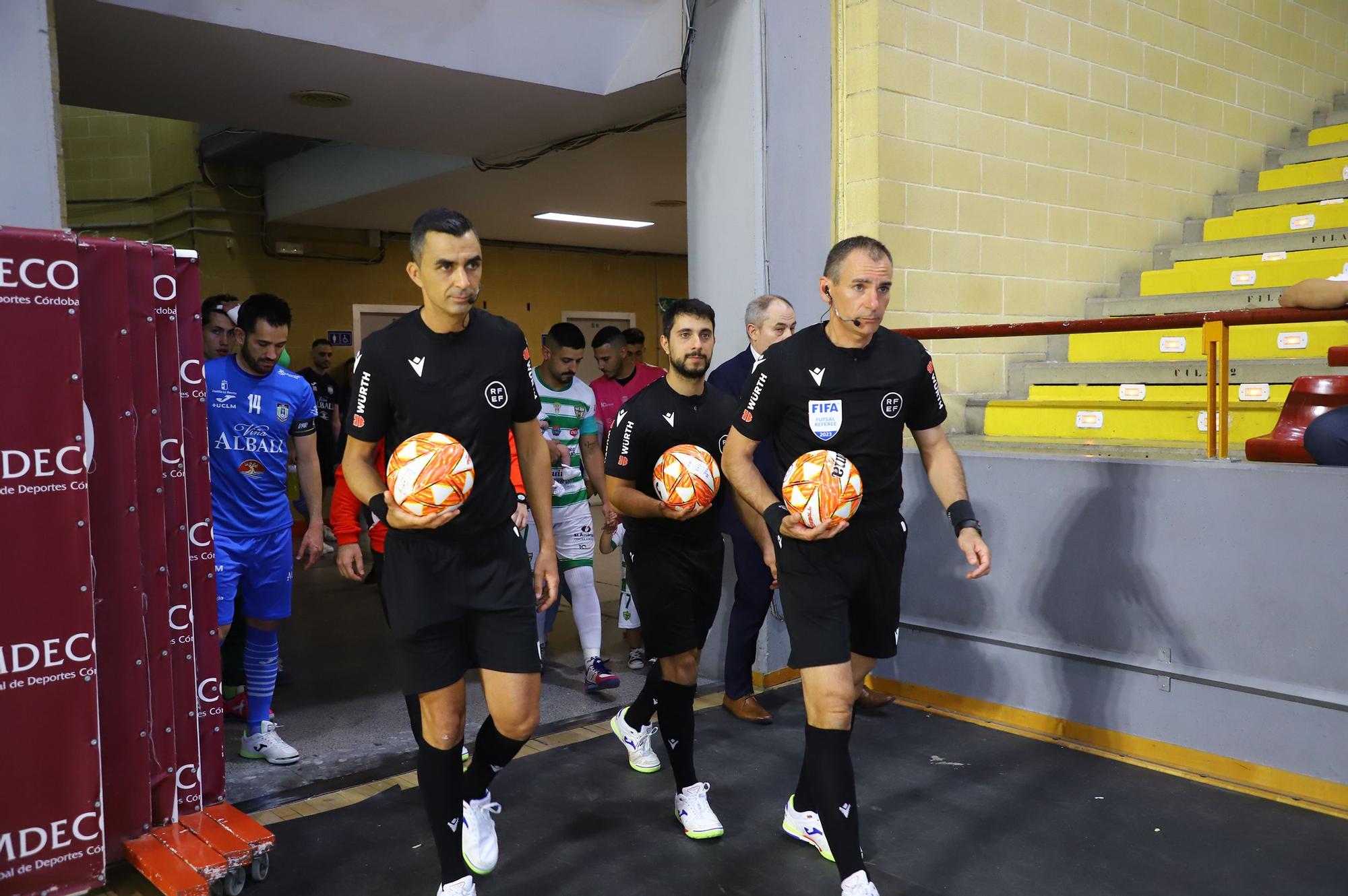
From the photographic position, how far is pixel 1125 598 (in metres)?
4.39

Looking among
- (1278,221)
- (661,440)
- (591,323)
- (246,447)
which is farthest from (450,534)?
(591,323)

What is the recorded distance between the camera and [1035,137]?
6504mm

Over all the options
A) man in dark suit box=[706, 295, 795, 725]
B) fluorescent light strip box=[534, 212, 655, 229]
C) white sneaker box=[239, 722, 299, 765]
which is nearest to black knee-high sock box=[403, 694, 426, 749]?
white sneaker box=[239, 722, 299, 765]

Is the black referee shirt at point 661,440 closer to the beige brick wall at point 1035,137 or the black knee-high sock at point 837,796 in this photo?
the black knee-high sock at point 837,796

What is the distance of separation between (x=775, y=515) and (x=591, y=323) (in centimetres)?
1198

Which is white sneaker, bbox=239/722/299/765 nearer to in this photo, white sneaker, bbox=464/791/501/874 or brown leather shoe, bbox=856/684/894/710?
white sneaker, bbox=464/791/501/874

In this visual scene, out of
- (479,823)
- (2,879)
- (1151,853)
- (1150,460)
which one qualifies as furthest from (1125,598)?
(2,879)

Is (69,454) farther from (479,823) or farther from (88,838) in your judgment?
(479,823)

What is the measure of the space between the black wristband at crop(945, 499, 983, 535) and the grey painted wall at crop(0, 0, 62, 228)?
343 centimetres

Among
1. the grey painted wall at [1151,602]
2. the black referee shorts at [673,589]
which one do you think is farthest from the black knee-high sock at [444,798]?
the grey painted wall at [1151,602]

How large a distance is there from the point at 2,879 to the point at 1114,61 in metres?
7.59

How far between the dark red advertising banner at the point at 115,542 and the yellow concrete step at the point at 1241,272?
6.46 meters

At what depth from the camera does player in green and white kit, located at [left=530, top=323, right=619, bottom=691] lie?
5496 millimetres

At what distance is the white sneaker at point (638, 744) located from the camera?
425cm
